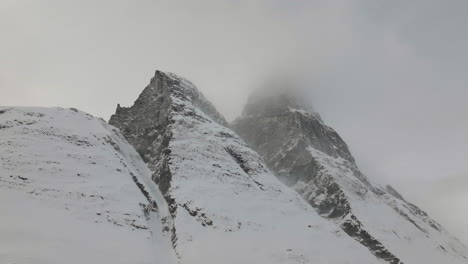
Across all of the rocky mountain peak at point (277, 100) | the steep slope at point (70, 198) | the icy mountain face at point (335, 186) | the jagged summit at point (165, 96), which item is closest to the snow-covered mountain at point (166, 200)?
the steep slope at point (70, 198)

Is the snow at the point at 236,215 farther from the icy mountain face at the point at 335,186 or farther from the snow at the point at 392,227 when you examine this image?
the snow at the point at 392,227

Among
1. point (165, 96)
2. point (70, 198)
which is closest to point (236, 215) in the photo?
point (70, 198)

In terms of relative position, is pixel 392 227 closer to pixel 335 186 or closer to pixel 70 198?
pixel 335 186

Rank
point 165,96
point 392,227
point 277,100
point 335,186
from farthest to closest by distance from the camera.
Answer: point 277,100 → point 335,186 → point 165,96 → point 392,227

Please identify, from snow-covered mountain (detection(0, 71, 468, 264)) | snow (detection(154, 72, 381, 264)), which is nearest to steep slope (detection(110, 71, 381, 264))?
snow (detection(154, 72, 381, 264))

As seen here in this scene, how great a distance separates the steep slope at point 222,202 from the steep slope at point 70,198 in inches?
139

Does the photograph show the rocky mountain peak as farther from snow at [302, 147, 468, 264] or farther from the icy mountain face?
snow at [302, 147, 468, 264]

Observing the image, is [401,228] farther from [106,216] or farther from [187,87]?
[106,216]

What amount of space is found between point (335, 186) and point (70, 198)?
66554mm

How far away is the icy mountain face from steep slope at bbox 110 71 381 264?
24.3 m

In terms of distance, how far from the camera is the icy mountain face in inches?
3839

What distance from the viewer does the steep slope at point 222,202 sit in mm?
60469

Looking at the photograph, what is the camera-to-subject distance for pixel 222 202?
68.4 metres

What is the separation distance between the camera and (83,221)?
180 feet
